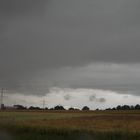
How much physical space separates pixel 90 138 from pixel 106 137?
1.41 m

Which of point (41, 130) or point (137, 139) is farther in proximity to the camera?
point (41, 130)

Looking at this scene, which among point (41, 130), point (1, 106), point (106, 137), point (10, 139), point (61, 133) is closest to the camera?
point (10, 139)

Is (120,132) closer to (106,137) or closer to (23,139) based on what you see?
(106,137)

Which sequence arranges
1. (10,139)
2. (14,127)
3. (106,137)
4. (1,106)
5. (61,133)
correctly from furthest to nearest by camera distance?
(1,106) → (14,127) → (61,133) → (106,137) → (10,139)

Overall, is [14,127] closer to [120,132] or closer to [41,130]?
[41,130]

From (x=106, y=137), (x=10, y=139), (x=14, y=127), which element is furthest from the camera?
(x=14, y=127)

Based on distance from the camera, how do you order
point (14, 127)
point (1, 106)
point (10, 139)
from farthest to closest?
1. point (1, 106)
2. point (14, 127)
3. point (10, 139)

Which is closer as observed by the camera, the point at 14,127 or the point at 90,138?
the point at 90,138

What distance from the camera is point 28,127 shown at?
1518 inches

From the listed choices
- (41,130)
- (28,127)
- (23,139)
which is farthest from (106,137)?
(28,127)

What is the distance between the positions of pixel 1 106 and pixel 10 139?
160m

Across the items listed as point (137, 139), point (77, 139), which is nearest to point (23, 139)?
point (77, 139)

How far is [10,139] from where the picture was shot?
2712 cm

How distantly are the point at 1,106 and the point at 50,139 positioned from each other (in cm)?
15855
